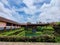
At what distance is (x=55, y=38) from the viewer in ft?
20.2

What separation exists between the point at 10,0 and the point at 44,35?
2.42 metres

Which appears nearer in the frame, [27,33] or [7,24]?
[27,33]

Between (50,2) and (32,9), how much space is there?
94 centimetres

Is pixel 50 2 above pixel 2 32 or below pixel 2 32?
above

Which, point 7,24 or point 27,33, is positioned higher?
point 7,24

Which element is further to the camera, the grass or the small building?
the small building

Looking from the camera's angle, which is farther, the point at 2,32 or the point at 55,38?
the point at 2,32

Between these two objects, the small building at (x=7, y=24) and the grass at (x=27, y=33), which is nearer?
the grass at (x=27, y=33)

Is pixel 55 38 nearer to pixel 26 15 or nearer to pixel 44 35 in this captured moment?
pixel 44 35

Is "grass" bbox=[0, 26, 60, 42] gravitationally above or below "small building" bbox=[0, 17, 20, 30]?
below

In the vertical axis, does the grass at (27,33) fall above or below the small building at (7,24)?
below

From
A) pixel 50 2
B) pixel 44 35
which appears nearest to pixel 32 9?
pixel 50 2

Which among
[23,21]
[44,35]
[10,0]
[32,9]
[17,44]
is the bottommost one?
[17,44]

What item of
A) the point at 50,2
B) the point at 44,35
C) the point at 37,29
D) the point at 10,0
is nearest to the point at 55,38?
the point at 44,35
